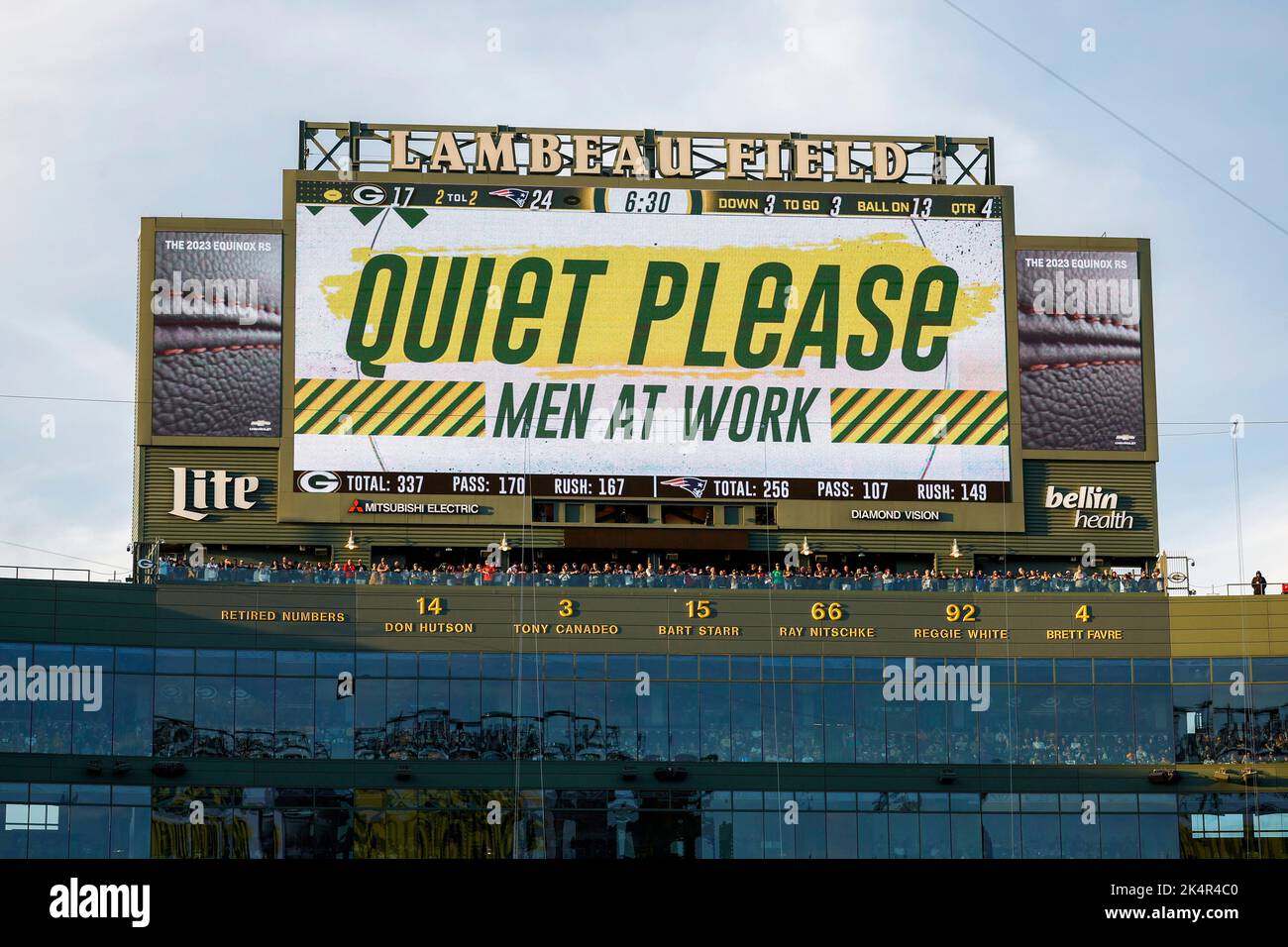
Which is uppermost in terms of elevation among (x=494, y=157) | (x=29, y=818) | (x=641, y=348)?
(x=494, y=157)

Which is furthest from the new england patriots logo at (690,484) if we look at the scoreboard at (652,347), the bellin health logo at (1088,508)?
the bellin health logo at (1088,508)

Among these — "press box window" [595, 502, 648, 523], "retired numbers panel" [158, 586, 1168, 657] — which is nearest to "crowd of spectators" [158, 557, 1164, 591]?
"retired numbers panel" [158, 586, 1168, 657]

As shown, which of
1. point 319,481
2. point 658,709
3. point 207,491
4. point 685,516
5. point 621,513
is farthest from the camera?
point 685,516

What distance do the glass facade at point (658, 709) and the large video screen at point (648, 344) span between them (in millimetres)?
8779

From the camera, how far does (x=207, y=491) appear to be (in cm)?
8288

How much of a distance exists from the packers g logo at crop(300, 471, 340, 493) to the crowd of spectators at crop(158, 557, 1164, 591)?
299cm

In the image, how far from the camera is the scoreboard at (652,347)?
84000 millimetres

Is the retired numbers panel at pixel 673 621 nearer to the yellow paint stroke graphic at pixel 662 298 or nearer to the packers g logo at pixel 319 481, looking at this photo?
the packers g logo at pixel 319 481

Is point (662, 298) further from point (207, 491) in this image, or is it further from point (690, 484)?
point (207, 491)

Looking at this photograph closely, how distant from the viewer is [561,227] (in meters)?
86.3

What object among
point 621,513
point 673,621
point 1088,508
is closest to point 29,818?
point 673,621

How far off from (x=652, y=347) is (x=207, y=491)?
19.2 m
